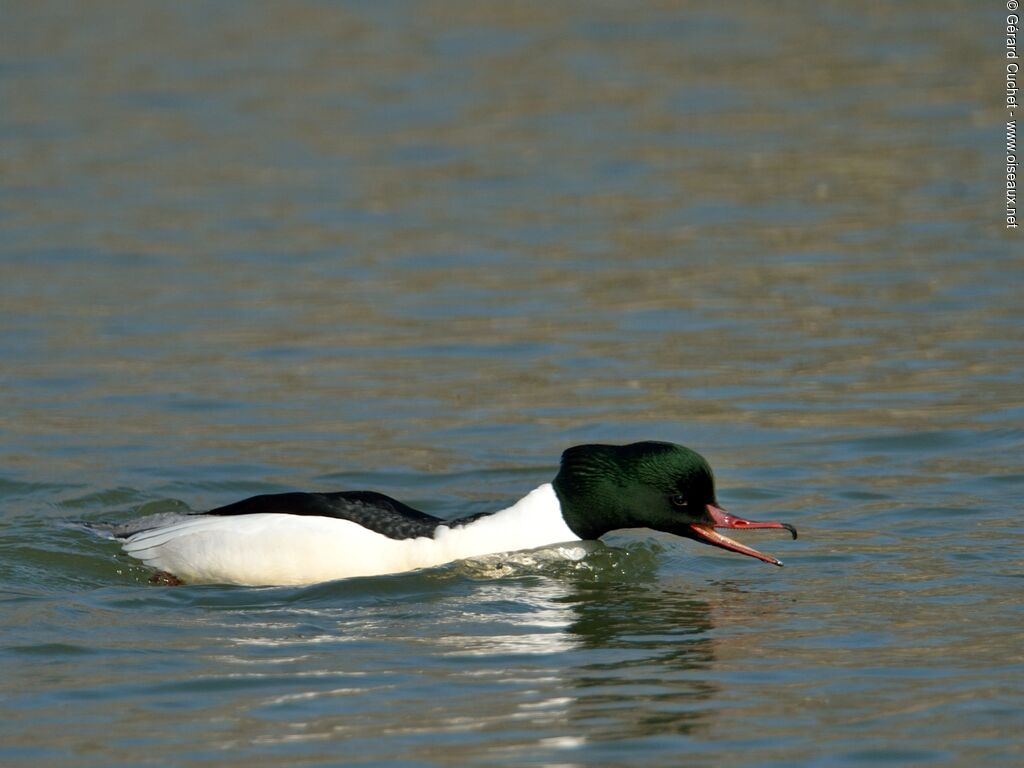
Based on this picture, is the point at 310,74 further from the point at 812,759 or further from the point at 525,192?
the point at 812,759

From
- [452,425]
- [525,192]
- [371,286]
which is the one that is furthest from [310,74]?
[452,425]

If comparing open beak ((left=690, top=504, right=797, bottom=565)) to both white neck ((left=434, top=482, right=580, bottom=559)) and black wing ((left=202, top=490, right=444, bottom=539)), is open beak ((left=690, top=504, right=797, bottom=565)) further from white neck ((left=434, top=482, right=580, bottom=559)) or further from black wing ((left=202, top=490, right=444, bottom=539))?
black wing ((left=202, top=490, right=444, bottom=539))

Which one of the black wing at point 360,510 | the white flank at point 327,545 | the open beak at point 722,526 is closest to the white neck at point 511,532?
the white flank at point 327,545

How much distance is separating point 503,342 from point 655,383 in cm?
154

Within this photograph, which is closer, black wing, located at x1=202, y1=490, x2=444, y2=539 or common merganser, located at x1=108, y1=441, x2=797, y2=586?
common merganser, located at x1=108, y1=441, x2=797, y2=586

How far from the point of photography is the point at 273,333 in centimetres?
1516

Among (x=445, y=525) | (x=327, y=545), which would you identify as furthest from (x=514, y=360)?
(x=327, y=545)

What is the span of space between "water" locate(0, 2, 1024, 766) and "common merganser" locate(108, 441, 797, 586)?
0.18 meters

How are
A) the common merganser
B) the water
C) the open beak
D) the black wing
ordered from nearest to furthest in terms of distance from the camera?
the water, the open beak, the common merganser, the black wing

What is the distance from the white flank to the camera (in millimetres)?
9883

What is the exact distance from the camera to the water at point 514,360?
8.06 metres

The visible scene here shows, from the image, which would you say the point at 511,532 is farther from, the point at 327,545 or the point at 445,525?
the point at 327,545

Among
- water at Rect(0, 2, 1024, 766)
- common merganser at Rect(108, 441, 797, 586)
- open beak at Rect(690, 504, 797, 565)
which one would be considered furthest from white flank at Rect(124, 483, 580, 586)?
open beak at Rect(690, 504, 797, 565)

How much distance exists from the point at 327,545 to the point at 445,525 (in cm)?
64
